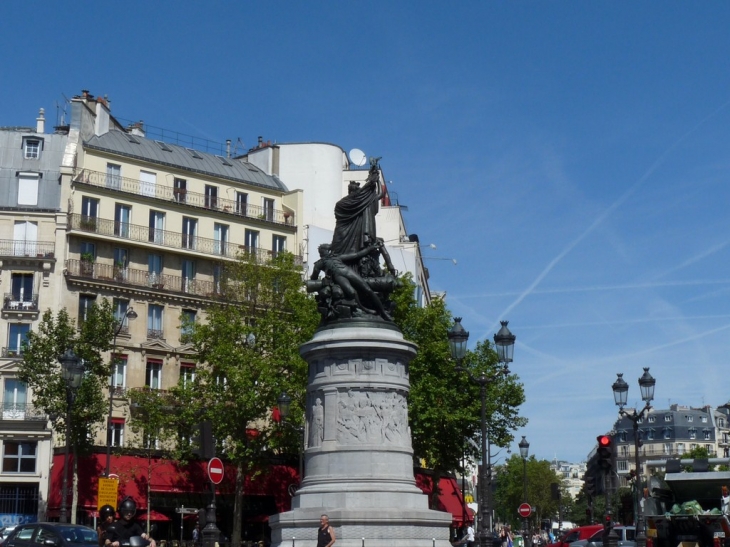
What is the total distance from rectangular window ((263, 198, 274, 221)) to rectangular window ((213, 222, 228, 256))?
2.67 meters

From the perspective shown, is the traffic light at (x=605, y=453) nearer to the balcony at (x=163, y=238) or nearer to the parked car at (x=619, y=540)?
the parked car at (x=619, y=540)

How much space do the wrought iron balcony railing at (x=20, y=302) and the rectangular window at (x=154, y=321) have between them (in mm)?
5398

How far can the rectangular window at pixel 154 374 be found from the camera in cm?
5159

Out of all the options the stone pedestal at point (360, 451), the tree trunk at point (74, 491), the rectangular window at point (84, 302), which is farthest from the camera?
the rectangular window at point (84, 302)

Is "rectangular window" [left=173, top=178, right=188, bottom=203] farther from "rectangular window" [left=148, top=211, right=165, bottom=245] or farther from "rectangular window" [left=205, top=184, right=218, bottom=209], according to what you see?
"rectangular window" [left=148, top=211, right=165, bottom=245]

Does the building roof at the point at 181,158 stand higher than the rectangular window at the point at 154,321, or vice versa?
the building roof at the point at 181,158

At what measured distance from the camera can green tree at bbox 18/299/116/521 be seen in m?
43.2

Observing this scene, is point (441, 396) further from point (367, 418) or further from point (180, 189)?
point (367, 418)

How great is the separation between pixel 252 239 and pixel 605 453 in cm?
3654

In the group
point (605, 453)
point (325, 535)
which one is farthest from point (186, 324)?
point (325, 535)

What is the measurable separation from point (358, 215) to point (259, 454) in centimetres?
2393

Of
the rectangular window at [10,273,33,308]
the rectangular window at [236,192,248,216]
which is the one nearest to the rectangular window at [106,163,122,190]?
the rectangular window at [10,273,33,308]

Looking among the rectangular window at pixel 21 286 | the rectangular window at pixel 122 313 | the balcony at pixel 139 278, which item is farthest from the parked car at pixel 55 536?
the balcony at pixel 139 278

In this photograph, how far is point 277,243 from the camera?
57438 mm
